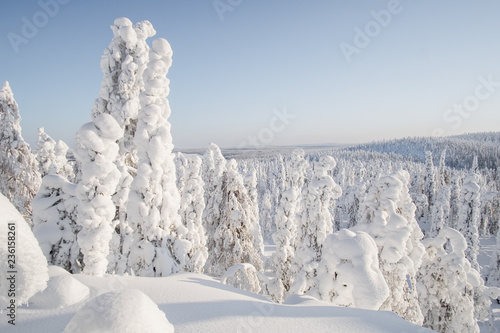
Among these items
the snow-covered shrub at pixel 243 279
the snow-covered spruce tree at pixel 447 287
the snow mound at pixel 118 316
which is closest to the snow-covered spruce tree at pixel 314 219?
the snow-covered shrub at pixel 243 279

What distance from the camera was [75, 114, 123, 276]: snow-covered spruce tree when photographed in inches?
237

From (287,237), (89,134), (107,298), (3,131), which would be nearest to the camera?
(107,298)

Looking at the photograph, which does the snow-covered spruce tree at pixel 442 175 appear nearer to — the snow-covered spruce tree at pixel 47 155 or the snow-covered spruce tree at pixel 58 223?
the snow-covered spruce tree at pixel 47 155

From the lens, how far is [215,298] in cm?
482

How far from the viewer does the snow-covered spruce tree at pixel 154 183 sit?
26.8ft

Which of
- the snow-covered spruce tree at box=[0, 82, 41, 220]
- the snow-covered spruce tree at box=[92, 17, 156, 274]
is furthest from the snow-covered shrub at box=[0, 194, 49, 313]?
the snow-covered spruce tree at box=[0, 82, 41, 220]

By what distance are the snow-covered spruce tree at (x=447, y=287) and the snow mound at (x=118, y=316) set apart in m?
12.1

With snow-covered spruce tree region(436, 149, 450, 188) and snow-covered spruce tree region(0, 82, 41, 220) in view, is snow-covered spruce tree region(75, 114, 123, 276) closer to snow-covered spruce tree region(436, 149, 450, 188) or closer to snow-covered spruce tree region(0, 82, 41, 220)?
snow-covered spruce tree region(0, 82, 41, 220)

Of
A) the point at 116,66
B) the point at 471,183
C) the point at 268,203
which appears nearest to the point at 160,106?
the point at 116,66

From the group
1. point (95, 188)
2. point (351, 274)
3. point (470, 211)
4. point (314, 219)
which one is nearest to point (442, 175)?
point (470, 211)

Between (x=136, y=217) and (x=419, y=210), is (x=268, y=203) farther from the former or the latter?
(x=136, y=217)

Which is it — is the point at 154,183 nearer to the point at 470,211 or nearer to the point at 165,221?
the point at 165,221

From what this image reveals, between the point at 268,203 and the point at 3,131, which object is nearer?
the point at 3,131

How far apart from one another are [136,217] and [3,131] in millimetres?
10464
